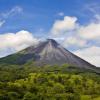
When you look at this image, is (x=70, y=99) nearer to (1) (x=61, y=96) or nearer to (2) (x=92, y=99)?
(1) (x=61, y=96)

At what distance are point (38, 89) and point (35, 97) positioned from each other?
4154 centimetres

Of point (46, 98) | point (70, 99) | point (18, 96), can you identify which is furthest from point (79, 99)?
point (18, 96)

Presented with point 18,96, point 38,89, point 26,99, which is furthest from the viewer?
point 38,89

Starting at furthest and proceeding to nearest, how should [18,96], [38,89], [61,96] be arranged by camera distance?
[38,89] → [61,96] → [18,96]

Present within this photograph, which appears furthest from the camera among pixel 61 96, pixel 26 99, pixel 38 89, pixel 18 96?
pixel 38 89

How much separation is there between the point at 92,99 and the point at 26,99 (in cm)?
4253

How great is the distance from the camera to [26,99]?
13575 centimetres

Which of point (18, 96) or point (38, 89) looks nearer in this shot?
point (18, 96)

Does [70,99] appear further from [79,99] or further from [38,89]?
[38,89]

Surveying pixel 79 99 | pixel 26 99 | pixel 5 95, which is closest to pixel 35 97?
pixel 26 99

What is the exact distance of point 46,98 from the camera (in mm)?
143375

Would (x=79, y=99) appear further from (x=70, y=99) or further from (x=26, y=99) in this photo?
(x=26, y=99)

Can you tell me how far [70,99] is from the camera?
152375 mm

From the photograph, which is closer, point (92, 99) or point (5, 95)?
point (5, 95)
